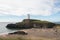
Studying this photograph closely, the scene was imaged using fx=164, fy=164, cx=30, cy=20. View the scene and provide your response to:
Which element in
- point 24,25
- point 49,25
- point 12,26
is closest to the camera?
point 49,25

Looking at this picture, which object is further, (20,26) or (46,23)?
(20,26)

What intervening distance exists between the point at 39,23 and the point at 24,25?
4408 millimetres

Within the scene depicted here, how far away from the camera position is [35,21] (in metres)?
46.7

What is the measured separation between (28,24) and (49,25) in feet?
20.0

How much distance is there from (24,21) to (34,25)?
11.3 ft

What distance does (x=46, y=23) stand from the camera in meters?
43.5

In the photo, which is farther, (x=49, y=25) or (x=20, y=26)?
(x=20, y=26)

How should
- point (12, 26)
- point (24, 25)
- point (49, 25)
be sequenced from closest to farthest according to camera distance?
point (49, 25) → point (24, 25) → point (12, 26)

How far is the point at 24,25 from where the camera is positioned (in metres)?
45.8

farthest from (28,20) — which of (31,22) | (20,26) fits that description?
(20,26)

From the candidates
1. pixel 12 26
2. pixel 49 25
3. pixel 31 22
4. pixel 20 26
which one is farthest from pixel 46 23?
pixel 12 26

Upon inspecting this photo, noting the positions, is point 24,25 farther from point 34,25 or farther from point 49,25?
point 49,25

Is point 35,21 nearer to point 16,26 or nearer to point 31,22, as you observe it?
point 31,22

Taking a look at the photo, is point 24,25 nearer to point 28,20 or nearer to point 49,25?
point 28,20
